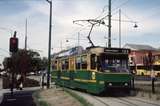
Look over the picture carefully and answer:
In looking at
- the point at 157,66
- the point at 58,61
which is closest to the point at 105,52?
the point at 58,61

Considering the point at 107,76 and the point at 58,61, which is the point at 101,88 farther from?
the point at 58,61

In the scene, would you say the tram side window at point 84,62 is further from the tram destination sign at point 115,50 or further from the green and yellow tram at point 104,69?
the tram destination sign at point 115,50

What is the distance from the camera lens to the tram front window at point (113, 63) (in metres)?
22.6

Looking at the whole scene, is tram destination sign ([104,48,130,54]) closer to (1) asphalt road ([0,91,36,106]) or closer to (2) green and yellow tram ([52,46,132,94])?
(2) green and yellow tram ([52,46,132,94])

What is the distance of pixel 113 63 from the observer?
2280 centimetres

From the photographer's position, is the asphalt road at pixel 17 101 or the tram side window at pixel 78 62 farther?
the tram side window at pixel 78 62

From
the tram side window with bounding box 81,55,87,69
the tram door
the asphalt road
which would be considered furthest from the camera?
the tram door

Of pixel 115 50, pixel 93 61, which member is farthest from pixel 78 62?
pixel 115 50

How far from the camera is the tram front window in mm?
22609

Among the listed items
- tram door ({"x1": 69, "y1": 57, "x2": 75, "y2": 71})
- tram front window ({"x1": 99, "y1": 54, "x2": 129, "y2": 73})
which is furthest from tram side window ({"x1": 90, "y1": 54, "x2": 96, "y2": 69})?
tram door ({"x1": 69, "y1": 57, "x2": 75, "y2": 71})

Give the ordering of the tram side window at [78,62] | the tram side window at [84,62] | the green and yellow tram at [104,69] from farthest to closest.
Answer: the tram side window at [78,62] → the tram side window at [84,62] → the green and yellow tram at [104,69]

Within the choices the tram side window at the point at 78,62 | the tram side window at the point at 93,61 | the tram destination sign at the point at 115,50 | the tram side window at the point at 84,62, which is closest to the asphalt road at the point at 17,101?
the tram side window at the point at 78,62

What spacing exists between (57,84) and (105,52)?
12650mm

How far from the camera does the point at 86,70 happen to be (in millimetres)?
24266
